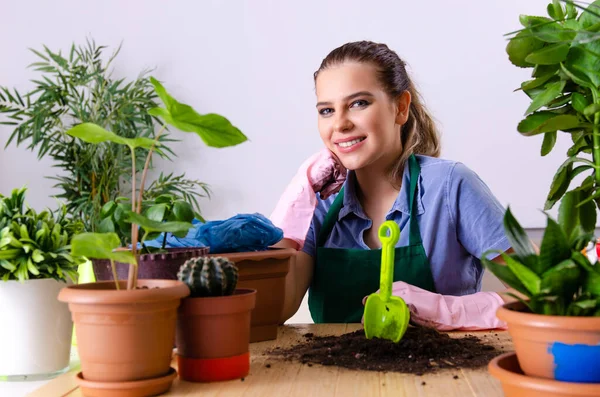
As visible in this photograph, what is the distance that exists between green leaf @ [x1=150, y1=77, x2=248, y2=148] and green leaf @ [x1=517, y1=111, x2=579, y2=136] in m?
0.40

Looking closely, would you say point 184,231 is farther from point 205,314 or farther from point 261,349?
point 261,349

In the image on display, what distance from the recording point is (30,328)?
102 centimetres

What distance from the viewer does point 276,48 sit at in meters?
3.73

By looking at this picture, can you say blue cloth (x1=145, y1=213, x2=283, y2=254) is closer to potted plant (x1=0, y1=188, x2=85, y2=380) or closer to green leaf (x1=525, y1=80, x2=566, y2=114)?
potted plant (x1=0, y1=188, x2=85, y2=380)

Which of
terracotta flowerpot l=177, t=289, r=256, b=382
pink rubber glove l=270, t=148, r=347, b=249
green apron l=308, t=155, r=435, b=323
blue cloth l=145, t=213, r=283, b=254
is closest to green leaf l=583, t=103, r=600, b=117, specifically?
terracotta flowerpot l=177, t=289, r=256, b=382

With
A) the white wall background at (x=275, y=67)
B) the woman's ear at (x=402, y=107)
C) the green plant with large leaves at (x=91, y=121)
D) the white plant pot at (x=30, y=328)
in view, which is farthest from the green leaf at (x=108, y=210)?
the white wall background at (x=275, y=67)

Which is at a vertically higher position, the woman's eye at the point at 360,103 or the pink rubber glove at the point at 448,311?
the woman's eye at the point at 360,103

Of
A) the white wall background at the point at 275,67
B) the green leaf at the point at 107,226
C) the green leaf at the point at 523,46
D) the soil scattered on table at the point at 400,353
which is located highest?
the white wall background at the point at 275,67

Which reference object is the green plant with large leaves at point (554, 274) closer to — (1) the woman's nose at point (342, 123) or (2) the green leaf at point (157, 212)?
(2) the green leaf at point (157, 212)

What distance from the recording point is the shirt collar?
1815 mm

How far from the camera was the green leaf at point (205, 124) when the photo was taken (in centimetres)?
80

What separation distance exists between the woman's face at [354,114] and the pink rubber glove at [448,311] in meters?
0.50

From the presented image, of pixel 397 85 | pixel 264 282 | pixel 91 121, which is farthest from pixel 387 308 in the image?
pixel 91 121

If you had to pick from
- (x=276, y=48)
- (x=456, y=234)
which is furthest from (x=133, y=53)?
(x=456, y=234)
